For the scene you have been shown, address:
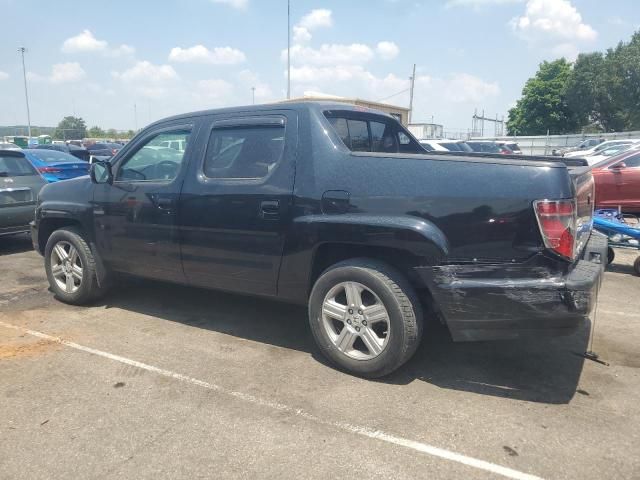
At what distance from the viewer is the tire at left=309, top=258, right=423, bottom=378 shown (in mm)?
3418

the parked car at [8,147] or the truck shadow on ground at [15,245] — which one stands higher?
the parked car at [8,147]

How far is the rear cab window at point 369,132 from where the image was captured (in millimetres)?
4148

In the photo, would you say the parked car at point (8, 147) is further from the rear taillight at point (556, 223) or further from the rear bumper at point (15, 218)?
the rear taillight at point (556, 223)

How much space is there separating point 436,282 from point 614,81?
2180 inches

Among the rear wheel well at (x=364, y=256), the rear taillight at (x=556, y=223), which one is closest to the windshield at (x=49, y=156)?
the rear wheel well at (x=364, y=256)

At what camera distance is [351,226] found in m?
3.50

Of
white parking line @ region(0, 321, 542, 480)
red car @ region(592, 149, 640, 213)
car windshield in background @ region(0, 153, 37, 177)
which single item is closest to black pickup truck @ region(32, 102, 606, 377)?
white parking line @ region(0, 321, 542, 480)

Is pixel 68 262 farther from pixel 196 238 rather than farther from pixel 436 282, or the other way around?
pixel 436 282

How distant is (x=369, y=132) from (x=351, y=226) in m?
1.39

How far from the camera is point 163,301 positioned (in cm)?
552

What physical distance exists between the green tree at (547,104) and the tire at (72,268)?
2347 inches

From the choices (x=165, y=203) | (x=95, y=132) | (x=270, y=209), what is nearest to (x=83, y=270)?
(x=165, y=203)

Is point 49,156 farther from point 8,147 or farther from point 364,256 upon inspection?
point 364,256

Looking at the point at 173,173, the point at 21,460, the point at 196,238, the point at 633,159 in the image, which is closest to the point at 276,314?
the point at 196,238
